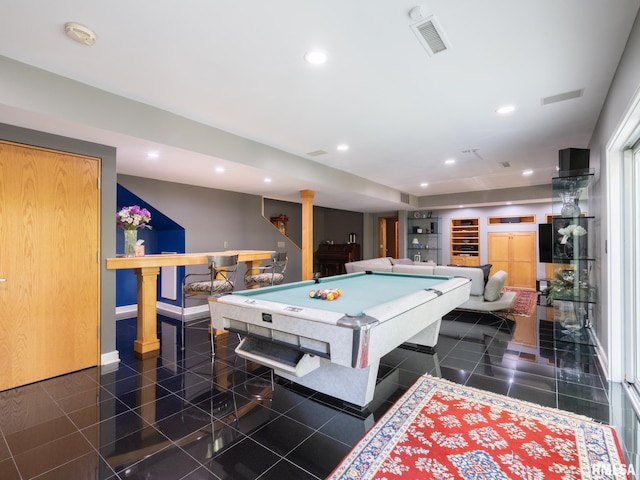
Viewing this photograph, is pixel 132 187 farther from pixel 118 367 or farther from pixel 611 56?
pixel 611 56

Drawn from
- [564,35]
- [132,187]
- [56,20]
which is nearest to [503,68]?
[564,35]

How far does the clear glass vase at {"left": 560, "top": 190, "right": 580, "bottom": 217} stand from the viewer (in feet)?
12.5

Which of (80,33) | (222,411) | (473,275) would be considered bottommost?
(222,411)

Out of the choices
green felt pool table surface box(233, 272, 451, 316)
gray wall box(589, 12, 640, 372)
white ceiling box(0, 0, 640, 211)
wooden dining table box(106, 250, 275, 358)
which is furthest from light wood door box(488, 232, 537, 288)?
wooden dining table box(106, 250, 275, 358)

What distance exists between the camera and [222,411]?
234 centimetres

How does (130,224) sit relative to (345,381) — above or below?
above

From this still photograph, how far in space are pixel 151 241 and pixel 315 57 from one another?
4929 mm

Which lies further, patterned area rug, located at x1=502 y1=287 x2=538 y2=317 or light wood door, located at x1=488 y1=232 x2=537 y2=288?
light wood door, located at x1=488 y1=232 x2=537 y2=288

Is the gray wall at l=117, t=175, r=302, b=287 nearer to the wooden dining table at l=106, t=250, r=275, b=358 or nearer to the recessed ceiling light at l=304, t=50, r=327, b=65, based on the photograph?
the wooden dining table at l=106, t=250, r=275, b=358

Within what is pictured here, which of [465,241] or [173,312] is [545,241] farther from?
[173,312]

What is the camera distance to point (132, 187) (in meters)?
4.89

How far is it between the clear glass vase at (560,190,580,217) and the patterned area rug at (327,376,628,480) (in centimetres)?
257

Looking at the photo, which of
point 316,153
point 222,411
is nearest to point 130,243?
point 222,411

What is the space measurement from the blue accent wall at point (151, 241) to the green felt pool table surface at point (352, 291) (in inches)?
127
